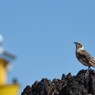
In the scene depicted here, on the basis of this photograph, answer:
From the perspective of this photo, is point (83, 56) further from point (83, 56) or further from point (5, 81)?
point (5, 81)

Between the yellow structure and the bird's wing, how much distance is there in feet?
65.5

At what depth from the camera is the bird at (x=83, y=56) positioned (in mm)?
23672

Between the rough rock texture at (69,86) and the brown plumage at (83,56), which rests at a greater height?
the rough rock texture at (69,86)

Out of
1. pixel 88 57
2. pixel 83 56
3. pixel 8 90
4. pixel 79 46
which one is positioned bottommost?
pixel 8 90

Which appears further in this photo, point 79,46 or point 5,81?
point 79,46

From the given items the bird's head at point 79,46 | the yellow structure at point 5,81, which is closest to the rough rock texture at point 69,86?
the bird's head at point 79,46

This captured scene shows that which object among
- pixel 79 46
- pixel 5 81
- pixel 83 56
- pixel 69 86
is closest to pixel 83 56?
pixel 83 56

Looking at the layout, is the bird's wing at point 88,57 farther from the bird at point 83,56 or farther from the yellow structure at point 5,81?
the yellow structure at point 5,81

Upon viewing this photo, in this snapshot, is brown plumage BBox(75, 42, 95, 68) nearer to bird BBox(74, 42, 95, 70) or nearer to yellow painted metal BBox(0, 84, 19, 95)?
bird BBox(74, 42, 95, 70)

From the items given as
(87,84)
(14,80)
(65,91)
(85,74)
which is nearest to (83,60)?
(85,74)

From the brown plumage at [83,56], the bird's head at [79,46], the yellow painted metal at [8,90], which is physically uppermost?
the bird's head at [79,46]

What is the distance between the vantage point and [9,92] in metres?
3.73

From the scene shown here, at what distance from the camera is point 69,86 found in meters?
32.3

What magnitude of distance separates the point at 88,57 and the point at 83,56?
77 centimetres
